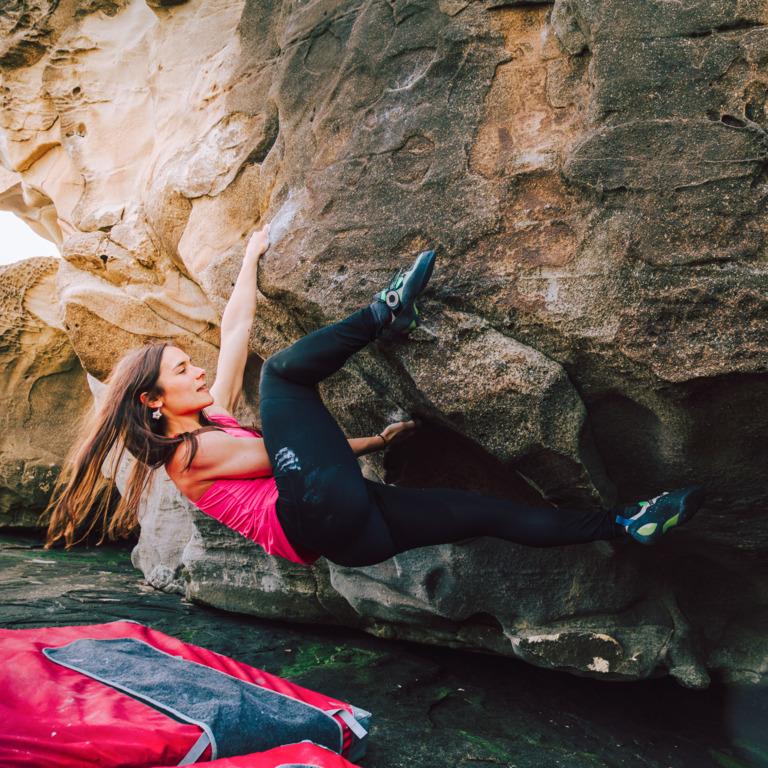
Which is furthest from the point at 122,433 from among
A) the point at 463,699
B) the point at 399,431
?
the point at 463,699

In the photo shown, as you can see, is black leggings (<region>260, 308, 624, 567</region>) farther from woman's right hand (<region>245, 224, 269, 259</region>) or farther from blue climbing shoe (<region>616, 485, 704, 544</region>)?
woman's right hand (<region>245, 224, 269, 259</region>)

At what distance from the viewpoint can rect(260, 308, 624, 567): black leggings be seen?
1.89 metres

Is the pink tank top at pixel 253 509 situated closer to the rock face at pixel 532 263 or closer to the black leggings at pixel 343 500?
the black leggings at pixel 343 500

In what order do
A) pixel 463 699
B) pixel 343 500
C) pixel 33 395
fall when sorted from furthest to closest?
pixel 33 395 < pixel 463 699 < pixel 343 500

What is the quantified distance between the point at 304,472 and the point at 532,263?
38.3 inches

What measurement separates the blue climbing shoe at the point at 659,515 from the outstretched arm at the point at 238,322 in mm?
1502

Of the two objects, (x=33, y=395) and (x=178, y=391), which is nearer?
(x=178, y=391)

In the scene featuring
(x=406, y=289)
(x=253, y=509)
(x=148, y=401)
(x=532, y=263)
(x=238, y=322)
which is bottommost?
(x=253, y=509)

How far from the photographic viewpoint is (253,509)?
209 centimetres

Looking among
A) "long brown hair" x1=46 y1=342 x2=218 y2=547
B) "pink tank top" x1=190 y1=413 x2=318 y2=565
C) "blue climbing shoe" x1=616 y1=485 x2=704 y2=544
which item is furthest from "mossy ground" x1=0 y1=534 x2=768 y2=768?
"long brown hair" x1=46 y1=342 x2=218 y2=547

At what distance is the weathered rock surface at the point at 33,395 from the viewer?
577 centimetres

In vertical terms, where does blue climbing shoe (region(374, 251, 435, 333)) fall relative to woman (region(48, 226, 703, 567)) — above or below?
above

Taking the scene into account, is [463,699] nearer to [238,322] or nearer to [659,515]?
[659,515]

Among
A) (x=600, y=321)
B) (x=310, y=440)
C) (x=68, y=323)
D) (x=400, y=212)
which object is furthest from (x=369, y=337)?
(x=68, y=323)
